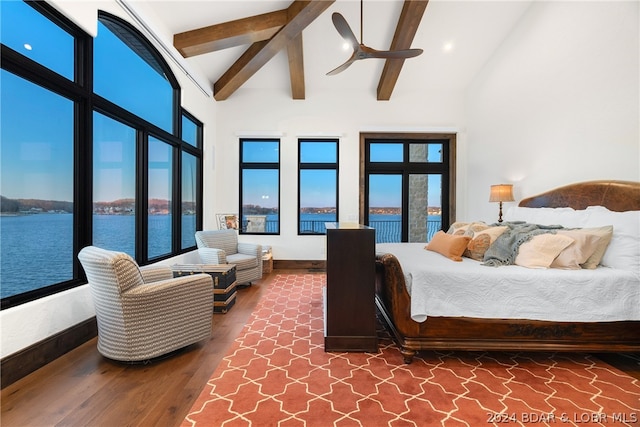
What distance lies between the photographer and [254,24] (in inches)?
150

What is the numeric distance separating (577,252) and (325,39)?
431cm

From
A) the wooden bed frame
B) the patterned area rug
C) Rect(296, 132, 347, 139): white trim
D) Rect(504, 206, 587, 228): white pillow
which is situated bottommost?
the patterned area rug

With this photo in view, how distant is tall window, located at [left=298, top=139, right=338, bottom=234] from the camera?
5816 millimetres

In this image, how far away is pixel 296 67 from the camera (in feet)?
15.9

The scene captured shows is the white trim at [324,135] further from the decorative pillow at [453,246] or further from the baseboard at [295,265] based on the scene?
the decorative pillow at [453,246]

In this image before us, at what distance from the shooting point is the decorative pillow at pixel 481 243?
107 inches

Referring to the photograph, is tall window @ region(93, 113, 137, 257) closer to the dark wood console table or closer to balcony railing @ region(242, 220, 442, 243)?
the dark wood console table

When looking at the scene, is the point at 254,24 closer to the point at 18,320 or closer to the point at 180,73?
the point at 180,73

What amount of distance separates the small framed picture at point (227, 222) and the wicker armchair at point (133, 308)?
3317 millimetres

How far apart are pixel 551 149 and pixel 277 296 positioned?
13.1ft

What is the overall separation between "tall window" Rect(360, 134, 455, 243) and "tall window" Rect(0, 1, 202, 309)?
3.90 metres

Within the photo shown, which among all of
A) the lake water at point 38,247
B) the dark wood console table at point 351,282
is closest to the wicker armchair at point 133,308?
the lake water at point 38,247

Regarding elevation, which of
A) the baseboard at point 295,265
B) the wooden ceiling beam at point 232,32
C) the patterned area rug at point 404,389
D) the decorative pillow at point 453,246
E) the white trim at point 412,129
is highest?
the wooden ceiling beam at point 232,32

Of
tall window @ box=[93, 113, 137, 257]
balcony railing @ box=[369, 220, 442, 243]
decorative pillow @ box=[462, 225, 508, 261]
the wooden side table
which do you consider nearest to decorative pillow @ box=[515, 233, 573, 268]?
decorative pillow @ box=[462, 225, 508, 261]
